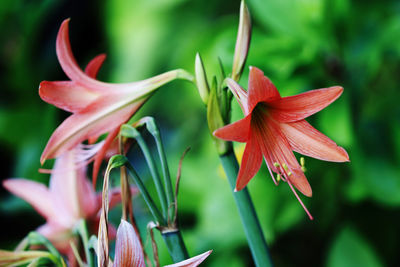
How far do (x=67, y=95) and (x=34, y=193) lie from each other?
0.15 meters

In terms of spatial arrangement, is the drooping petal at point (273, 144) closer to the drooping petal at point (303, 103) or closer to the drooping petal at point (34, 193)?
the drooping petal at point (303, 103)

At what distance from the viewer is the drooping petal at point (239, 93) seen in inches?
11.5

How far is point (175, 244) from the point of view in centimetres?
31

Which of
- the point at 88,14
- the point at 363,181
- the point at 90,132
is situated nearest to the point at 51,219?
the point at 90,132

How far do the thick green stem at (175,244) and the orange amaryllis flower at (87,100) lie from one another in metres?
0.09

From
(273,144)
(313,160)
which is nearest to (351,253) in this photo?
(313,160)

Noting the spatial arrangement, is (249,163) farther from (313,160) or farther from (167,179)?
(313,160)

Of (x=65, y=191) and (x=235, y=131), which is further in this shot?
(x=65, y=191)

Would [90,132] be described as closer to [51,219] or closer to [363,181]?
[51,219]

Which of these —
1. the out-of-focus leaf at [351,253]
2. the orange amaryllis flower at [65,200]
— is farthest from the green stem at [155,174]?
the out-of-focus leaf at [351,253]

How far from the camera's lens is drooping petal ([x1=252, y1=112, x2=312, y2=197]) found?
0.33 metres

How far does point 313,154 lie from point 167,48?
0.96m

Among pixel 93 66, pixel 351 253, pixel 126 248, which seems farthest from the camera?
pixel 351 253

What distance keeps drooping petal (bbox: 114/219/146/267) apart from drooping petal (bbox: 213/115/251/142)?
0.08m
